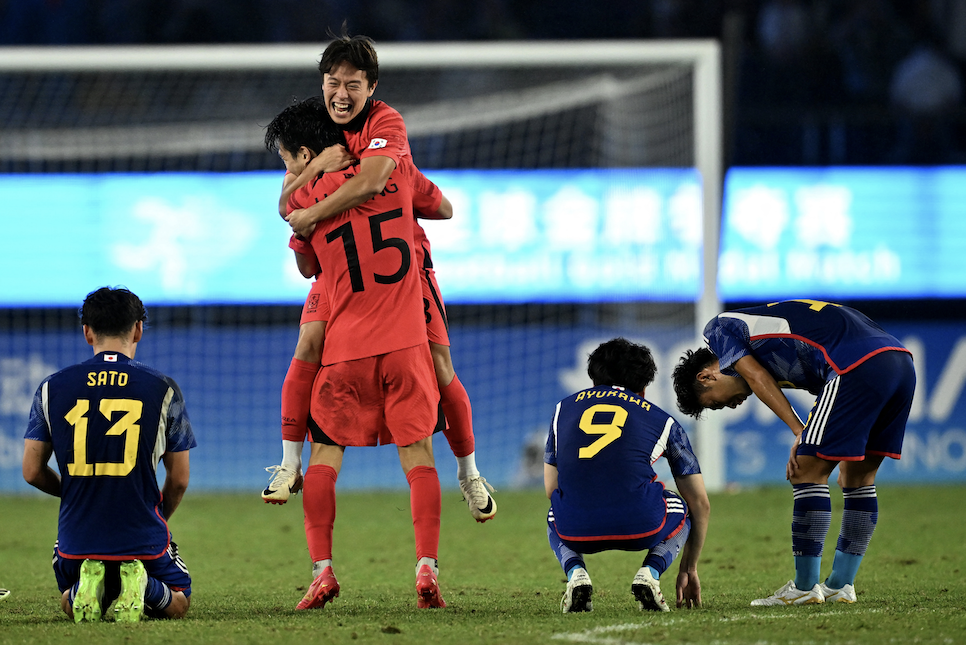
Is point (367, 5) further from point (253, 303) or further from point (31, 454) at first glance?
point (31, 454)

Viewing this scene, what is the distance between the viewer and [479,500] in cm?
408

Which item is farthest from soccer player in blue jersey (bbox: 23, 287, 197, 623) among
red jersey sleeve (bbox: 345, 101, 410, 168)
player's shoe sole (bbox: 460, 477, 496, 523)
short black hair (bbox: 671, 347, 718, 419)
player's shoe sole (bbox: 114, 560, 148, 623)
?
short black hair (bbox: 671, 347, 718, 419)

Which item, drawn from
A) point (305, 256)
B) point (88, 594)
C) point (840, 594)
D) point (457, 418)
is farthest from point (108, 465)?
point (840, 594)

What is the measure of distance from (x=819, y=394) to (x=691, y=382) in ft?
1.52

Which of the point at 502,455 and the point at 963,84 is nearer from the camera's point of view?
the point at 502,455

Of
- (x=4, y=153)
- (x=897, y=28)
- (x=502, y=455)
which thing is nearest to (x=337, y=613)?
(x=502, y=455)

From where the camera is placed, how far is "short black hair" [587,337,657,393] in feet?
12.6

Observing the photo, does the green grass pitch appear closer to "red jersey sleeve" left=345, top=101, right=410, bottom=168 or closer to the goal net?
the goal net

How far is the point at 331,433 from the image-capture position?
387cm

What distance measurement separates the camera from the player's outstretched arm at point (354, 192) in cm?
376

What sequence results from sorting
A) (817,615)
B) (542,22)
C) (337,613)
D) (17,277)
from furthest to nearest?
1. (542,22)
2. (17,277)
3. (337,613)
4. (817,615)

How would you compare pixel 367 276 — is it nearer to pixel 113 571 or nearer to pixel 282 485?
pixel 282 485

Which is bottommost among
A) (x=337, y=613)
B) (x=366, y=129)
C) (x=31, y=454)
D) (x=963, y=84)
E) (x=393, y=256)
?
(x=337, y=613)

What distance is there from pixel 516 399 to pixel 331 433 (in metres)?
6.06
